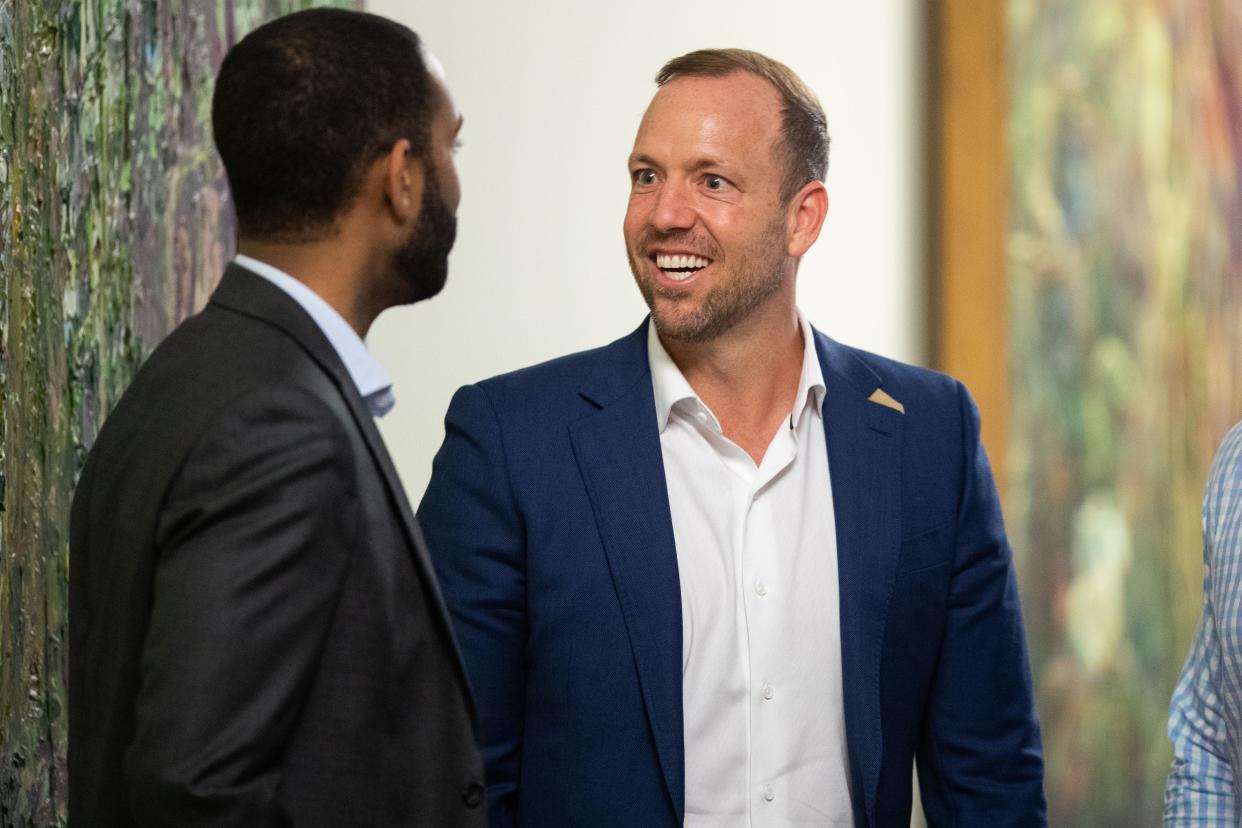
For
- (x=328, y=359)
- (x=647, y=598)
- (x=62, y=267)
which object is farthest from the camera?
(x=647, y=598)

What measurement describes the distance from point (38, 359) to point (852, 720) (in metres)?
1.21

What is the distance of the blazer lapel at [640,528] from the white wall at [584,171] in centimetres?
100

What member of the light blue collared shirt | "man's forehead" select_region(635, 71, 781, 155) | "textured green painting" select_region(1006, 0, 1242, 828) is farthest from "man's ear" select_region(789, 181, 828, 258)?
"textured green painting" select_region(1006, 0, 1242, 828)

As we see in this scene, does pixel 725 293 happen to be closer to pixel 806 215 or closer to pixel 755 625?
pixel 806 215

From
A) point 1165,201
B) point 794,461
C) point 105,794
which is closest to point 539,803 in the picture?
point 794,461

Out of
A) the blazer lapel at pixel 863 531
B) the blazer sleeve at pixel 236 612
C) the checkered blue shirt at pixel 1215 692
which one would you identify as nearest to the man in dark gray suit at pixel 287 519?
the blazer sleeve at pixel 236 612

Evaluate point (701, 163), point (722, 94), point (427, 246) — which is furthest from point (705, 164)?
point (427, 246)

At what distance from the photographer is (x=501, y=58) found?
3.34 metres

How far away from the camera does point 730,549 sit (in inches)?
86.8

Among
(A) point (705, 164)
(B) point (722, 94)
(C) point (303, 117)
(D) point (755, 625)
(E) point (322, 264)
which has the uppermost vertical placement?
(B) point (722, 94)

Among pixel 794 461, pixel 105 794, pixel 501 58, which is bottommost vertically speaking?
pixel 105 794

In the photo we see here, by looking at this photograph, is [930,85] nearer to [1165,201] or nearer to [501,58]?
[1165,201]

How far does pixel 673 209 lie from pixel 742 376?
0.28 meters

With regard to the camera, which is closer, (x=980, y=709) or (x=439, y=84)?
(x=439, y=84)
